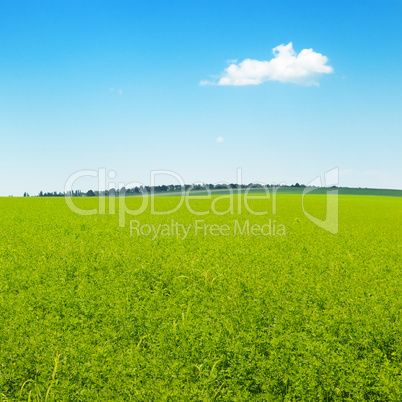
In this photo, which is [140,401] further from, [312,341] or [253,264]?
[253,264]

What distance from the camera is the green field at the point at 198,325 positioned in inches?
193

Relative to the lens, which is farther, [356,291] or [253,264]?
[253,264]

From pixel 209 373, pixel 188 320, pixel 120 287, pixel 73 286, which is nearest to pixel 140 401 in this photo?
pixel 209 373

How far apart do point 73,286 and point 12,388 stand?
2896 millimetres

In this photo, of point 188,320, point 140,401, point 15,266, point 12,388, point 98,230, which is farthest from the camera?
point 98,230

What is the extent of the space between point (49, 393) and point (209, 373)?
225 cm

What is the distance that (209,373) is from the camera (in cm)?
514

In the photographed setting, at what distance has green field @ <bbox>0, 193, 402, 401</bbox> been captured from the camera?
490 cm

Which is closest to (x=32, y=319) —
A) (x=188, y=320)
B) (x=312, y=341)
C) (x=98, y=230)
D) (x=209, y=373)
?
(x=188, y=320)

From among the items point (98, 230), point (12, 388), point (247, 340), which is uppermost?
point (98, 230)

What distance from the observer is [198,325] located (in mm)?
6160

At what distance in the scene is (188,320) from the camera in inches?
252

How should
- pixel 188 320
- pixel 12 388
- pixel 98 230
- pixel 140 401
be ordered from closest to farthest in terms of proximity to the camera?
pixel 140 401
pixel 12 388
pixel 188 320
pixel 98 230

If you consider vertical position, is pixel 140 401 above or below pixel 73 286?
below
